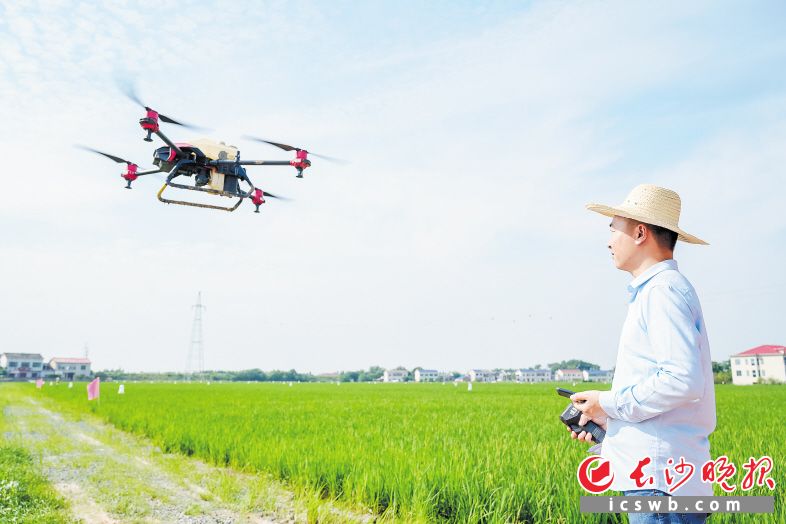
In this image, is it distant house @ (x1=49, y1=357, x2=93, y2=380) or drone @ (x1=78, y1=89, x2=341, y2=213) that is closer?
drone @ (x1=78, y1=89, x2=341, y2=213)

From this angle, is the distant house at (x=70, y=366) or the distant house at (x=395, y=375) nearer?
the distant house at (x=70, y=366)

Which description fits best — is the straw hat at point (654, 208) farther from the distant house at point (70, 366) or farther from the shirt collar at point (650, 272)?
the distant house at point (70, 366)

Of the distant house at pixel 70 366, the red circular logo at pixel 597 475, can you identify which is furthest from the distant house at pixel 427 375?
the red circular logo at pixel 597 475

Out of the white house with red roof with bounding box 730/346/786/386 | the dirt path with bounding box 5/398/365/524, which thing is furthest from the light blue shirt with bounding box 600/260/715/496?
the white house with red roof with bounding box 730/346/786/386

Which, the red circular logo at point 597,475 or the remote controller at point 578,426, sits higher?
the remote controller at point 578,426

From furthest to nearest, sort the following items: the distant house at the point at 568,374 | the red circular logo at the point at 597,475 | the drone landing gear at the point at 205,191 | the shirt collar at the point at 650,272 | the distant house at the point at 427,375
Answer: the distant house at the point at 427,375 → the distant house at the point at 568,374 → the drone landing gear at the point at 205,191 → the red circular logo at the point at 597,475 → the shirt collar at the point at 650,272

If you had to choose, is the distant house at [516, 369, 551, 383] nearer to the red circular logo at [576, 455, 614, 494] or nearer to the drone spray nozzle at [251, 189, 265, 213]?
the drone spray nozzle at [251, 189, 265, 213]
